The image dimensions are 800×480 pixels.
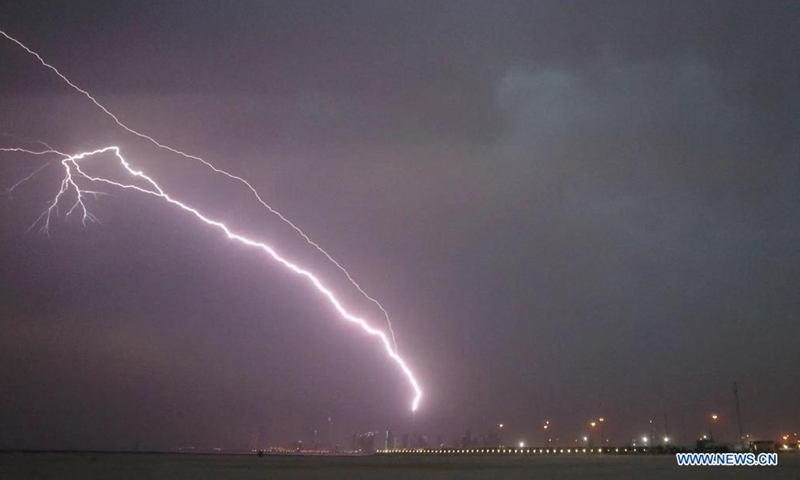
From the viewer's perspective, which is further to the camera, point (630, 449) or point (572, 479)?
point (630, 449)

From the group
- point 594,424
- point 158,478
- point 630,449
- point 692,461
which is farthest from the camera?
point 594,424

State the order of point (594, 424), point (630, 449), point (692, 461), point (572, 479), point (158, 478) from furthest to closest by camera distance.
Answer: point (594, 424) < point (630, 449) < point (692, 461) < point (158, 478) < point (572, 479)

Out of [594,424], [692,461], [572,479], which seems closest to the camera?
Result: [572,479]

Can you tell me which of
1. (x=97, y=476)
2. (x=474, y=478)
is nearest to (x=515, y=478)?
(x=474, y=478)

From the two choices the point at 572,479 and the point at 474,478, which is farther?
the point at 474,478

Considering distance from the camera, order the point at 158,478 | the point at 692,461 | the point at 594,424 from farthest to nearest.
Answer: the point at 594,424
the point at 692,461
the point at 158,478

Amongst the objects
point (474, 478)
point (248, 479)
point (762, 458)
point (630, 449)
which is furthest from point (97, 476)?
point (630, 449)

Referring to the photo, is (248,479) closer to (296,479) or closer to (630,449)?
(296,479)

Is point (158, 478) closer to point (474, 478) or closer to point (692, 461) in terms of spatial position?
point (474, 478)
